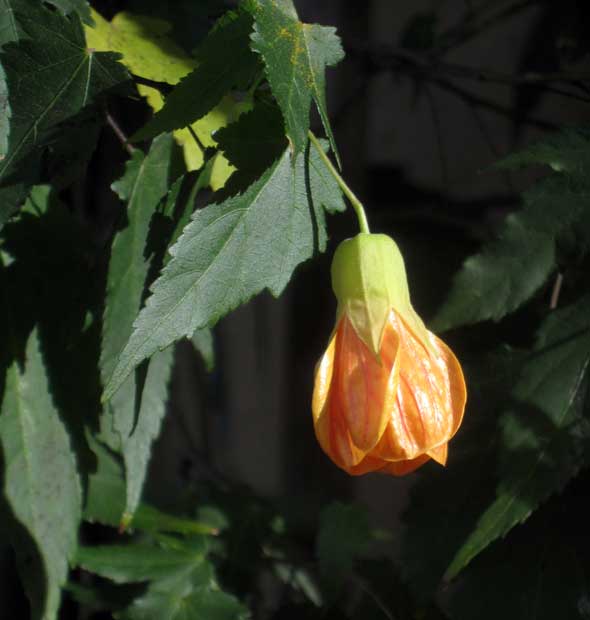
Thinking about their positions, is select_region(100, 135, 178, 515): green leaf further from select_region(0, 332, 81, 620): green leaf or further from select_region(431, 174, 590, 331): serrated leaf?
select_region(431, 174, 590, 331): serrated leaf

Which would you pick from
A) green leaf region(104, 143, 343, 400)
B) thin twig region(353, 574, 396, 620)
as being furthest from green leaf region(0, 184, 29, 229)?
thin twig region(353, 574, 396, 620)

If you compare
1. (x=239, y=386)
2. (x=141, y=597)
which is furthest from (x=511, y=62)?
(x=141, y=597)

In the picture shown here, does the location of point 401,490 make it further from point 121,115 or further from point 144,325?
point 144,325

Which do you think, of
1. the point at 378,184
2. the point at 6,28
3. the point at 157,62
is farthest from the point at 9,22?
the point at 378,184

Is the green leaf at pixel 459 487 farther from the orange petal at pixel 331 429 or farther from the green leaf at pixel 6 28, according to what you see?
the green leaf at pixel 6 28

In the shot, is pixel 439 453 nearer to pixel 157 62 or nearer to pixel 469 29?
pixel 157 62

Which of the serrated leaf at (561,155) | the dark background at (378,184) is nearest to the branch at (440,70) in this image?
the dark background at (378,184)
